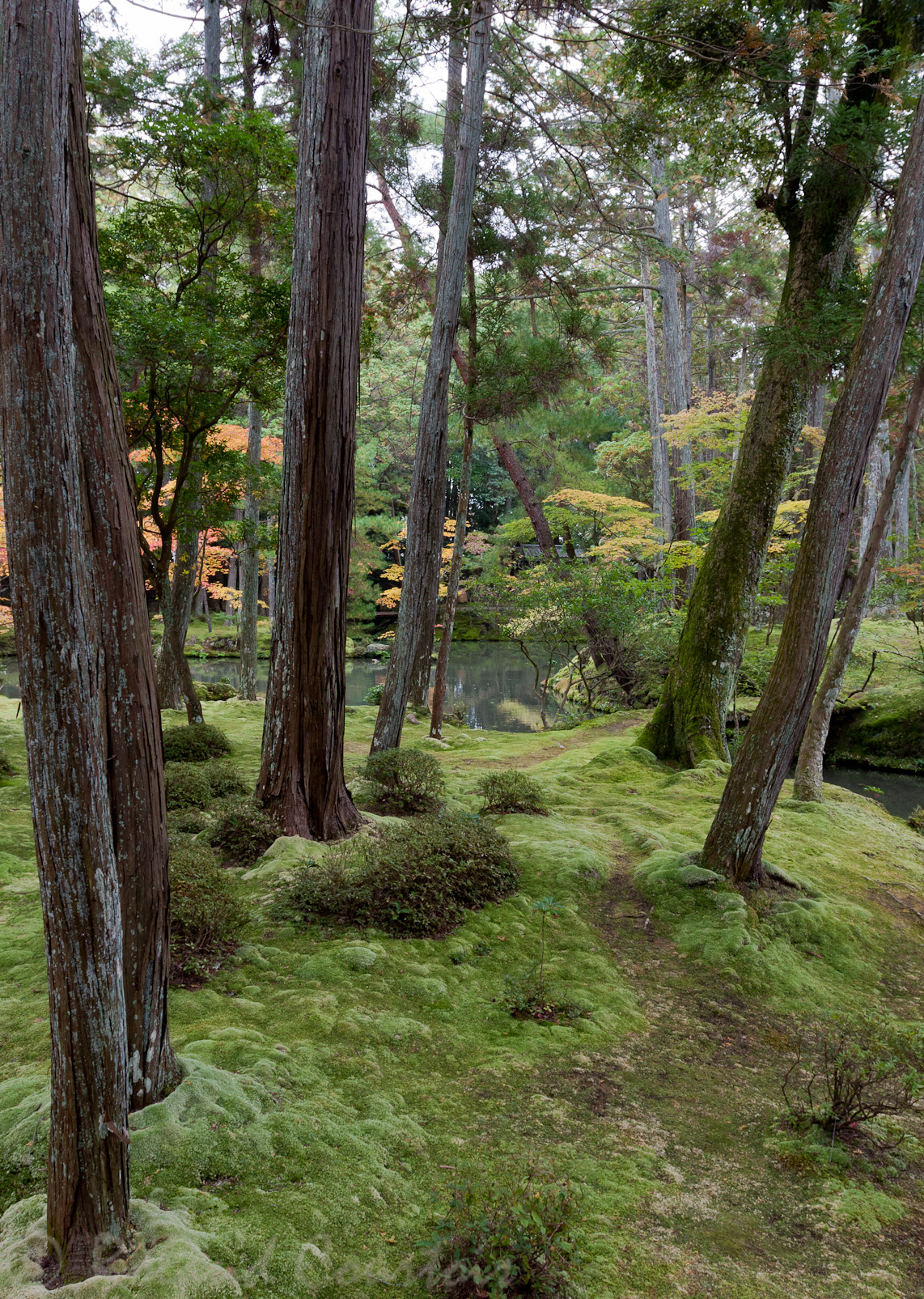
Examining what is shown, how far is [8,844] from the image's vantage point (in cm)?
481

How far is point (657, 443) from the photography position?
16.0 metres

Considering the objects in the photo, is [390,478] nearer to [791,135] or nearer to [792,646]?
[791,135]

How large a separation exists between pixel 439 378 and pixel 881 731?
9.20m

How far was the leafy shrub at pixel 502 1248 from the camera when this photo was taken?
1.87 meters

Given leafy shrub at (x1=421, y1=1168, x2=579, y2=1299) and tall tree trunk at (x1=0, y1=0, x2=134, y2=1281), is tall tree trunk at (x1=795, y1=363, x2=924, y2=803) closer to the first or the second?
leafy shrub at (x1=421, y1=1168, x2=579, y2=1299)

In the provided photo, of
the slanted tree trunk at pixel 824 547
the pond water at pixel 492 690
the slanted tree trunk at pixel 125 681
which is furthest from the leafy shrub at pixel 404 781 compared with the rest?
the pond water at pixel 492 690

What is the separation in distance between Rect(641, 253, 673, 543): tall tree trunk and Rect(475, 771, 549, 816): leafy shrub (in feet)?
29.5

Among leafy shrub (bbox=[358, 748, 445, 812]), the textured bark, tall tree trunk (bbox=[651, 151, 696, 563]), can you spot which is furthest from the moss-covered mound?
the textured bark

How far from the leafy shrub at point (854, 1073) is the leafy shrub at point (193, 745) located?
5.49 meters

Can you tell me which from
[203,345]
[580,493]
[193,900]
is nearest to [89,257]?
[193,900]

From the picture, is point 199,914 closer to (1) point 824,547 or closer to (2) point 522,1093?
(2) point 522,1093

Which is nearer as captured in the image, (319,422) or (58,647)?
(58,647)

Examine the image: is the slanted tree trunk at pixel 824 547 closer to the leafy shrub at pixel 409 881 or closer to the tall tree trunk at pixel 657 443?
the leafy shrub at pixel 409 881

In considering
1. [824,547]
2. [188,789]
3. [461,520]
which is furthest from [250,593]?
[824,547]
